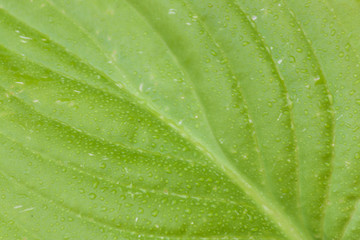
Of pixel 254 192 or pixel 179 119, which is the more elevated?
pixel 179 119

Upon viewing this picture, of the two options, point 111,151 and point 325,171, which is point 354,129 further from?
point 111,151

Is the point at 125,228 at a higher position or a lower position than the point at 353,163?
lower

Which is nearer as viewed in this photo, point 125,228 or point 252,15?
point 125,228

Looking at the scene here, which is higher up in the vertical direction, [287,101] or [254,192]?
[287,101]

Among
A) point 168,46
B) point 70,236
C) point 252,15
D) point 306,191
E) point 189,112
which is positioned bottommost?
point 70,236

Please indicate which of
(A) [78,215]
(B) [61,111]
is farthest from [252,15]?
(A) [78,215]

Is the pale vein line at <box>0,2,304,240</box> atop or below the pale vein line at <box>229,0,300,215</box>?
below

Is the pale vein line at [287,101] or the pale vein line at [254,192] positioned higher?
the pale vein line at [287,101]
